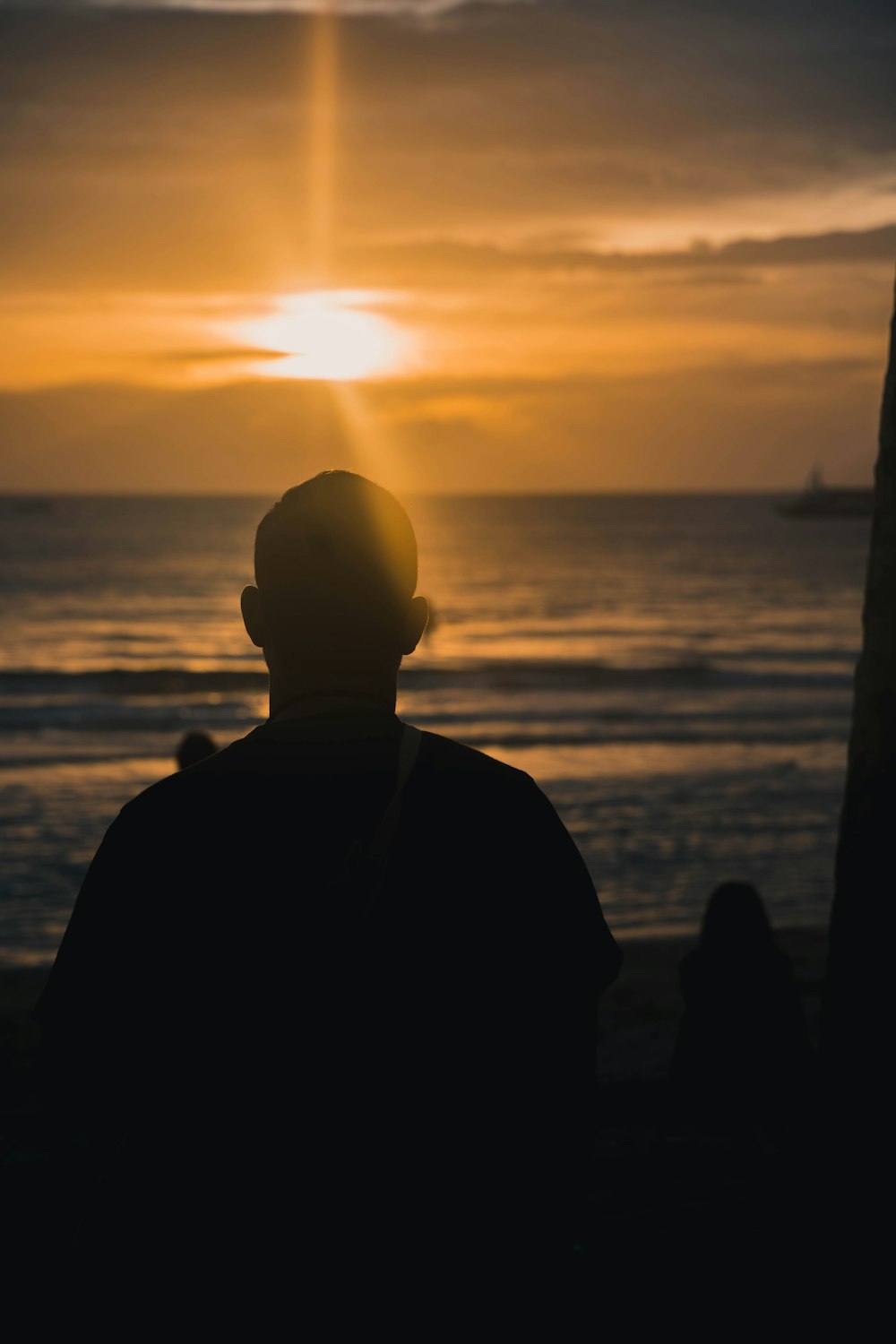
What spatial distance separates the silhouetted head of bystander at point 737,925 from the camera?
5.27 m

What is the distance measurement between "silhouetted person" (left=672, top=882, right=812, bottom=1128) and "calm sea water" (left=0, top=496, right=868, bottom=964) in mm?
4914

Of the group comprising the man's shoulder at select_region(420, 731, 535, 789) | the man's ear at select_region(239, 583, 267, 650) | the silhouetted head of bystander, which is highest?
the man's ear at select_region(239, 583, 267, 650)

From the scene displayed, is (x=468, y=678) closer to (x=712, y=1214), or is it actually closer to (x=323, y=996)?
(x=712, y=1214)

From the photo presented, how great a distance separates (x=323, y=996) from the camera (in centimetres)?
161

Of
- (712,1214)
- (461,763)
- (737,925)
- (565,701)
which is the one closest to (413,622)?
(461,763)

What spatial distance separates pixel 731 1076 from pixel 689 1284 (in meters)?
1.71

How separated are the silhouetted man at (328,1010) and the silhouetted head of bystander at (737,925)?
377cm

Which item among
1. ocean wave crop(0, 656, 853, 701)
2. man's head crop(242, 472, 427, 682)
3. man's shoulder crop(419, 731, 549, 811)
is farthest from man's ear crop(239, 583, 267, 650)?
ocean wave crop(0, 656, 853, 701)

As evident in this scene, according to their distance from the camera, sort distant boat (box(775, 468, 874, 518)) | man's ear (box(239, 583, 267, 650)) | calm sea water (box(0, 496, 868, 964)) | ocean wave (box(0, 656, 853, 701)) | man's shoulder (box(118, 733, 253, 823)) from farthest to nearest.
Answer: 1. distant boat (box(775, 468, 874, 518))
2. ocean wave (box(0, 656, 853, 701))
3. calm sea water (box(0, 496, 868, 964))
4. man's ear (box(239, 583, 267, 650))
5. man's shoulder (box(118, 733, 253, 823))

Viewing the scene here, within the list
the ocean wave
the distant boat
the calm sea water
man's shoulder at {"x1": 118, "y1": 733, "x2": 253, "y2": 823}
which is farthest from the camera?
the distant boat

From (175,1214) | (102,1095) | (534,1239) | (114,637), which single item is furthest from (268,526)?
(114,637)

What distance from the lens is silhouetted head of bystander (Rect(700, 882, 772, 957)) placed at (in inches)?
208

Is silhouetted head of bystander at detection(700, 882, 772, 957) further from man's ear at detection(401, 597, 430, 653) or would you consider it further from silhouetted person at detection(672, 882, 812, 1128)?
man's ear at detection(401, 597, 430, 653)

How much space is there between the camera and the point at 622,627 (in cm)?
4528
